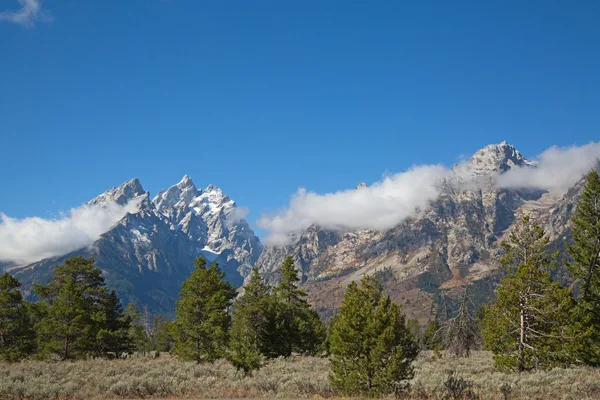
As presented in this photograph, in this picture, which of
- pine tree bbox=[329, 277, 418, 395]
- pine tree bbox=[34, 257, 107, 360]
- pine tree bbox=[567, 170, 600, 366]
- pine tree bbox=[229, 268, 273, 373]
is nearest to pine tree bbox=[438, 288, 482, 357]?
pine tree bbox=[567, 170, 600, 366]

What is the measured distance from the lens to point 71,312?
137 ft

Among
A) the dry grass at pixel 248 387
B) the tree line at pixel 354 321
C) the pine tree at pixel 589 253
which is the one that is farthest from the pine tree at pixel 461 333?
the dry grass at pixel 248 387

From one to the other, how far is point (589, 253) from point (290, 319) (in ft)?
94.3

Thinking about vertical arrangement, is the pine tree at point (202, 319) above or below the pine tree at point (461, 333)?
above

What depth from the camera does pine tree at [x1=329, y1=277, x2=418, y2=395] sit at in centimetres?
2105

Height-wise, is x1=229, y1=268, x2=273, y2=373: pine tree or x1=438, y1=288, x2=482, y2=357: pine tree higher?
x1=229, y1=268, x2=273, y2=373: pine tree

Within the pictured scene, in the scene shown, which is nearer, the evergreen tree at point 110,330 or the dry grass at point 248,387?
the dry grass at point 248,387

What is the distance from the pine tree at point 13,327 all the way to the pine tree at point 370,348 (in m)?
34.7

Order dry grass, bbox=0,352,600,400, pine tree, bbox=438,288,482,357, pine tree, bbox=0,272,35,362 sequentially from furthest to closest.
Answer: pine tree, bbox=438,288,482,357, pine tree, bbox=0,272,35,362, dry grass, bbox=0,352,600,400

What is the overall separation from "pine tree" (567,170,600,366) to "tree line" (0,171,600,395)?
0.08 metres

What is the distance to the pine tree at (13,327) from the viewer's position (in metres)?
42.3

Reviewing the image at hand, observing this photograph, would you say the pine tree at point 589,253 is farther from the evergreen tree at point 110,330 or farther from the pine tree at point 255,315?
the evergreen tree at point 110,330

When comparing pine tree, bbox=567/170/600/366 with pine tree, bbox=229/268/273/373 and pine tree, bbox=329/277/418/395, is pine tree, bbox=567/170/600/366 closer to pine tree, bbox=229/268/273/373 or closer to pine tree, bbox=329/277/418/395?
pine tree, bbox=329/277/418/395

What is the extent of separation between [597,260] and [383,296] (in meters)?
24.5
